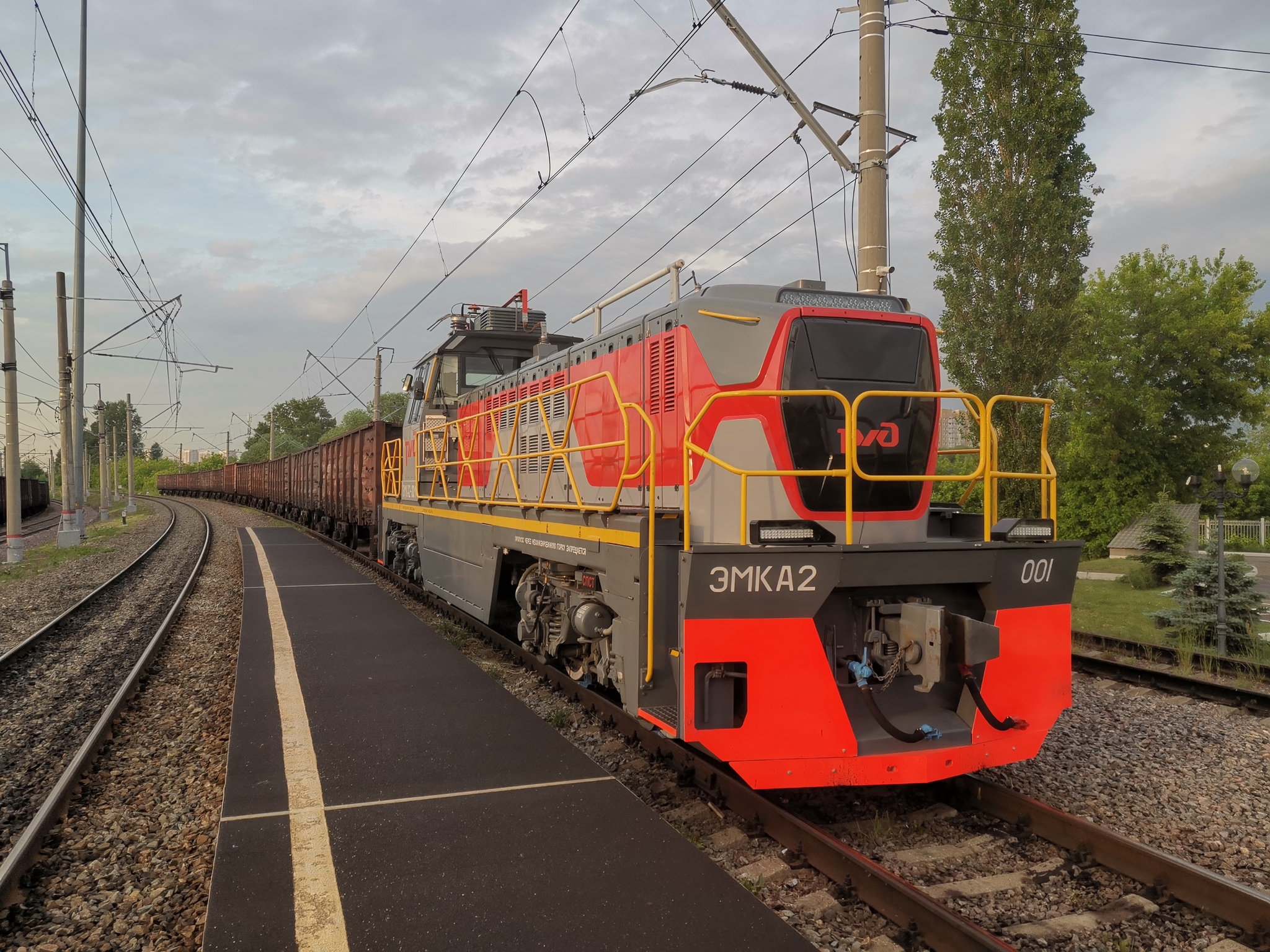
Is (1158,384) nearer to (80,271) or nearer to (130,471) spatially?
(80,271)

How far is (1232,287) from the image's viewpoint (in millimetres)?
28906

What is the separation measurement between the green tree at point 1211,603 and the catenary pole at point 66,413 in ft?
76.3

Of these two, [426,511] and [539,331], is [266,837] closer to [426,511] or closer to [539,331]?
[426,511]

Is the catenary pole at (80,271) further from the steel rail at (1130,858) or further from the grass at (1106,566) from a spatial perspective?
the grass at (1106,566)

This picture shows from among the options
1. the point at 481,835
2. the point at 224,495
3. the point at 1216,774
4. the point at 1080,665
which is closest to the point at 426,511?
the point at 481,835

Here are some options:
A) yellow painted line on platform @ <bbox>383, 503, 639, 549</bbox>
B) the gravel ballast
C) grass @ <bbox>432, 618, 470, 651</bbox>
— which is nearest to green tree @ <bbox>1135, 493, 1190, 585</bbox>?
the gravel ballast

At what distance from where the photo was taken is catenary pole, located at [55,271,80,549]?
20844 mm

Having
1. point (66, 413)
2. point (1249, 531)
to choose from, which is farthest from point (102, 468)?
point (1249, 531)

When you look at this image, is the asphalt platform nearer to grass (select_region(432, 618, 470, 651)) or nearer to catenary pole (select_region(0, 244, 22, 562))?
grass (select_region(432, 618, 470, 651))

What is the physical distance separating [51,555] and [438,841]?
64.0ft

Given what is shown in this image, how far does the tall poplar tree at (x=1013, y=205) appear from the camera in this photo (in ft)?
41.6

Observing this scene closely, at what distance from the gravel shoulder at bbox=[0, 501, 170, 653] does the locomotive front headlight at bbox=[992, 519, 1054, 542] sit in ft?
32.2

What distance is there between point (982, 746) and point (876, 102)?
6.39m

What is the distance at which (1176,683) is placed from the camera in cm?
690
